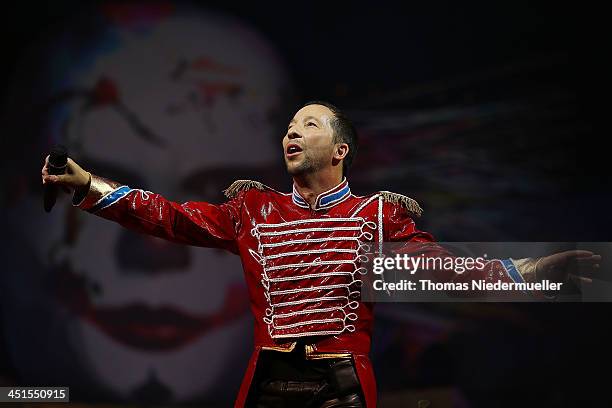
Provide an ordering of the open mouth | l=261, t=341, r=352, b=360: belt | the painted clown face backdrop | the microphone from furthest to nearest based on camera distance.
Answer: the painted clown face backdrop < the open mouth < l=261, t=341, r=352, b=360: belt < the microphone

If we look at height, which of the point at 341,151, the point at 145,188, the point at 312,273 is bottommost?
the point at 312,273

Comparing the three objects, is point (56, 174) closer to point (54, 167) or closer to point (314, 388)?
point (54, 167)

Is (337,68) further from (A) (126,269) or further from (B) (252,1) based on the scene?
(A) (126,269)

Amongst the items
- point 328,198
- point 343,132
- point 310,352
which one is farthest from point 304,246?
point 343,132

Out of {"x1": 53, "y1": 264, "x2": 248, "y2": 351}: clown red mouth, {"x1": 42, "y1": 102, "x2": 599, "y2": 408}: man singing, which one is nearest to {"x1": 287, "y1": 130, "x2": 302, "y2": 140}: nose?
{"x1": 42, "y1": 102, "x2": 599, "y2": 408}: man singing

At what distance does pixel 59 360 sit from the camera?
3631 mm

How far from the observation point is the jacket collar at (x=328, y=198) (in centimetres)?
249

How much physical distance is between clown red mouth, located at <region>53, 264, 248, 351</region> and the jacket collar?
1.29m

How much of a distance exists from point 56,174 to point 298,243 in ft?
2.22

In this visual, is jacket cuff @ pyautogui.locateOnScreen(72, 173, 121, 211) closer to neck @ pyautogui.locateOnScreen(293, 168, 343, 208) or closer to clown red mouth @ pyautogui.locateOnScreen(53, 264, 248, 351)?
neck @ pyautogui.locateOnScreen(293, 168, 343, 208)

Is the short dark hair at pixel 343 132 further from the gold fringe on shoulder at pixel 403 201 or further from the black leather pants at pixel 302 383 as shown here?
the black leather pants at pixel 302 383

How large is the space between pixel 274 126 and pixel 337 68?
14.6 inches

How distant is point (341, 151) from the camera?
8.47ft

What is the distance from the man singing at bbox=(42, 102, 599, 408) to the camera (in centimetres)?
229
